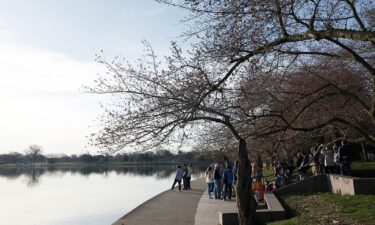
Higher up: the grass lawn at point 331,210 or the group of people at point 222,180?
the group of people at point 222,180

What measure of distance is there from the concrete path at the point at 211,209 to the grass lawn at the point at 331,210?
239 cm

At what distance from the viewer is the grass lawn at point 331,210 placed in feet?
39.3

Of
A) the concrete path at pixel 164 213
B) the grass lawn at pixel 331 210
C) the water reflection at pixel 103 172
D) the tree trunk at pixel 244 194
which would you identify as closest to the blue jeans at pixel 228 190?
the concrete path at pixel 164 213

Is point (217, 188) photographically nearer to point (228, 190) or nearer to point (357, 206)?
point (228, 190)

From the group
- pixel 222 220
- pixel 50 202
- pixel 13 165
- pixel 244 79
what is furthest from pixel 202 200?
pixel 13 165

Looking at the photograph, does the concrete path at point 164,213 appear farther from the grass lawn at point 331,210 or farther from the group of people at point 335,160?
the group of people at point 335,160

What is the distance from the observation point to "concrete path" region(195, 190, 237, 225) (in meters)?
16.1

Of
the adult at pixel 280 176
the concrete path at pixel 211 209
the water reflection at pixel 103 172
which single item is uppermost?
the water reflection at pixel 103 172

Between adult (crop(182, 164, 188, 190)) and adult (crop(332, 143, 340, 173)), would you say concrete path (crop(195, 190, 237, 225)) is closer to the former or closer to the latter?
adult (crop(332, 143, 340, 173))

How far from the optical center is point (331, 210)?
45.5ft

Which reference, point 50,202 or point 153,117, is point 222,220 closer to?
point 153,117

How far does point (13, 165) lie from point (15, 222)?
158 m

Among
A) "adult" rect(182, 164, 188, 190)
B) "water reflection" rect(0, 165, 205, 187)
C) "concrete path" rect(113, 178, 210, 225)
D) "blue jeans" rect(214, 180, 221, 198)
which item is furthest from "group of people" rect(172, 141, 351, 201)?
"water reflection" rect(0, 165, 205, 187)

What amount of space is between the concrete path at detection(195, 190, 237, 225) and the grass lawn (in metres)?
2.39
